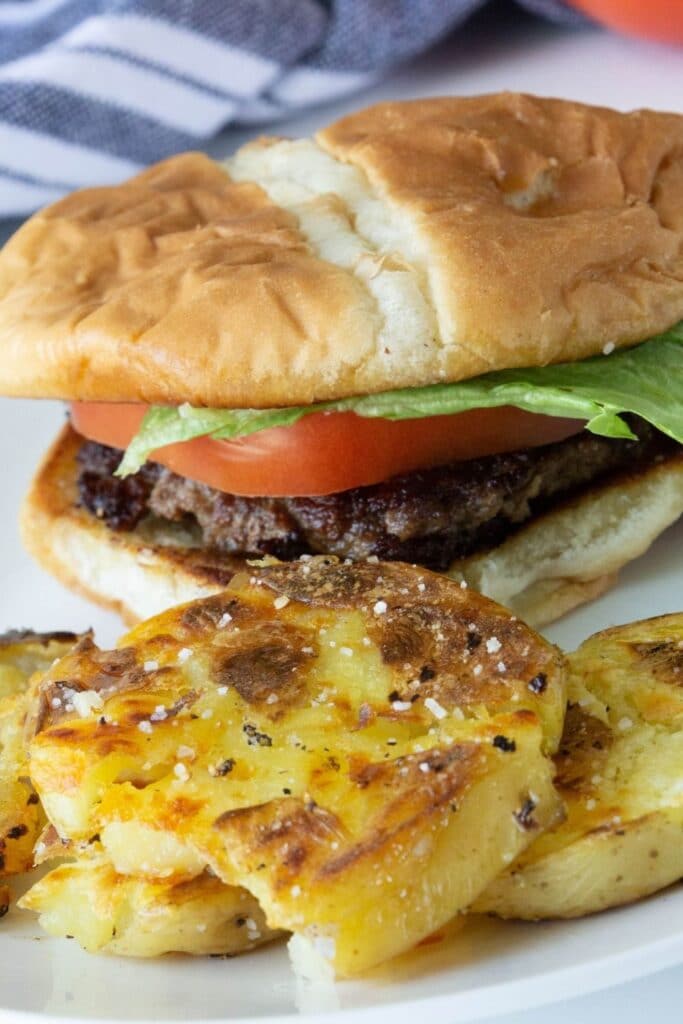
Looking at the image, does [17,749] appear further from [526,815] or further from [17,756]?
[526,815]

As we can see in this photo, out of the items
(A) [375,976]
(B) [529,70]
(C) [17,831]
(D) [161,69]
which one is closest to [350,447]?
(C) [17,831]

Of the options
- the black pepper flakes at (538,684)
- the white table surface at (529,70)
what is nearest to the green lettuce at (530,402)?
the black pepper flakes at (538,684)

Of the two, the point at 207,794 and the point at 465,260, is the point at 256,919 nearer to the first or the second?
the point at 207,794

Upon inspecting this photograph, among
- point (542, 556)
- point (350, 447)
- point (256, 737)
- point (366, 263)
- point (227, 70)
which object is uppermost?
point (366, 263)

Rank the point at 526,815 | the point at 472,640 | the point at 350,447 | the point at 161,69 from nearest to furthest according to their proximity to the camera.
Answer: the point at 526,815
the point at 472,640
the point at 350,447
the point at 161,69

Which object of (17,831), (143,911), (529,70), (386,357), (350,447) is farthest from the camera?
(529,70)

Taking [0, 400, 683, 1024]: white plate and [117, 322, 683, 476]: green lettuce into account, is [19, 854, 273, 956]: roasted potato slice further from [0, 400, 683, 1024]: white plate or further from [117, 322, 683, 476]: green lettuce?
[117, 322, 683, 476]: green lettuce
